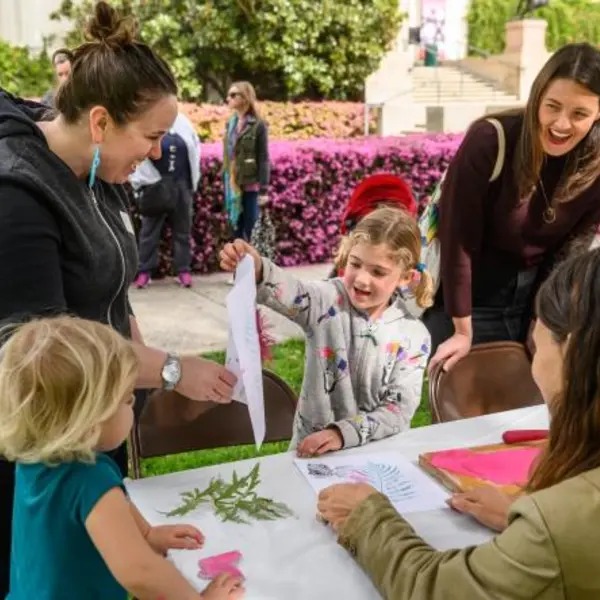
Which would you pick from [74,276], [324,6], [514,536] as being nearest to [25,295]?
[74,276]

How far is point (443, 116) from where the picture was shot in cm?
1880

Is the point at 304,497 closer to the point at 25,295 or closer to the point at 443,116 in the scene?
the point at 25,295

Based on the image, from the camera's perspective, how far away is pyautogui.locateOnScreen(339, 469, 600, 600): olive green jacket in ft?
3.89

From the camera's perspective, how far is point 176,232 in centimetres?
715

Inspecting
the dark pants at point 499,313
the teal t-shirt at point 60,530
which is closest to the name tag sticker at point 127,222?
the teal t-shirt at point 60,530

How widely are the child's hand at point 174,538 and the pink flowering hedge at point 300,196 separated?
5975 millimetres

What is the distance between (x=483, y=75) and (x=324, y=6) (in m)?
10.1

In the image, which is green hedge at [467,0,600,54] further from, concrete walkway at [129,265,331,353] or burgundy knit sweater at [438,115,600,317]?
burgundy knit sweater at [438,115,600,317]

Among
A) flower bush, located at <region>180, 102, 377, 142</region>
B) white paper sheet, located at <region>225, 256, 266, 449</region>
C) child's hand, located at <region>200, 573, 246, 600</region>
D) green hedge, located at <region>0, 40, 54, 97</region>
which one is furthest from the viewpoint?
green hedge, located at <region>0, 40, 54, 97</region>

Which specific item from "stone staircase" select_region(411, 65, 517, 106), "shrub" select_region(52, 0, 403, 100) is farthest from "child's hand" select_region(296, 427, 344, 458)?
"stone staircase" select_region(411, 65, 517, 106)

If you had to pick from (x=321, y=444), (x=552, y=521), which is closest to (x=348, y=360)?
(x=321, y=444)

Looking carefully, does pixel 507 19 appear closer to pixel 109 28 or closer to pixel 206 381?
pixel 109 28

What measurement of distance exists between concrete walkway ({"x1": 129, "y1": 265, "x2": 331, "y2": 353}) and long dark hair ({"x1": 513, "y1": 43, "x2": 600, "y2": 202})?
277 cm

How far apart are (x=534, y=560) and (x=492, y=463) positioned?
787mm
